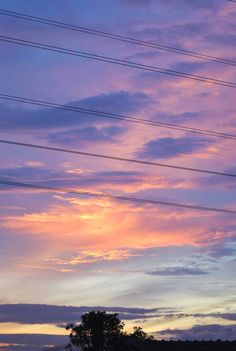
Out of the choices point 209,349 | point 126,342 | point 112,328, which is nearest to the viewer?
A: point 209,349

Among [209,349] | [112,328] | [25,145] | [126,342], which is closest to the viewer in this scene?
[25,145]

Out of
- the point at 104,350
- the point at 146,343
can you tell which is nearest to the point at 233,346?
the point at 146,343

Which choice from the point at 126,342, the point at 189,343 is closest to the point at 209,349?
the point at 189,343

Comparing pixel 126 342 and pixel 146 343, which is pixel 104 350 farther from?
pixel 146 343

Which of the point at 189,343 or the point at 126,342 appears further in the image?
the point at 126,342

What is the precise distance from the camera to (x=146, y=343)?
63.5 m

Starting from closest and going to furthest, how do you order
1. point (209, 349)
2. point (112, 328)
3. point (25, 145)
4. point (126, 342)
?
point (25, 145) < point (209, 349) < point (126, 342) < point (112, 328)

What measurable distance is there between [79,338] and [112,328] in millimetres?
4198

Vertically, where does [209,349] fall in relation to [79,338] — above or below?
below

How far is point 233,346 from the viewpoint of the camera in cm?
6228

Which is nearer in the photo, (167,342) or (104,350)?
(167,342)

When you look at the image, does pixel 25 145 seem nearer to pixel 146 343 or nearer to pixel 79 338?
pixel 146 343

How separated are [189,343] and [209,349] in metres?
1.72

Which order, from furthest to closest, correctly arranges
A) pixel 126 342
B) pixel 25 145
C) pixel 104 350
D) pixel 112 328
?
1. pixel 112 328
2. pixel 104 350
3. pixel 126 342
4. pixel 25 145
